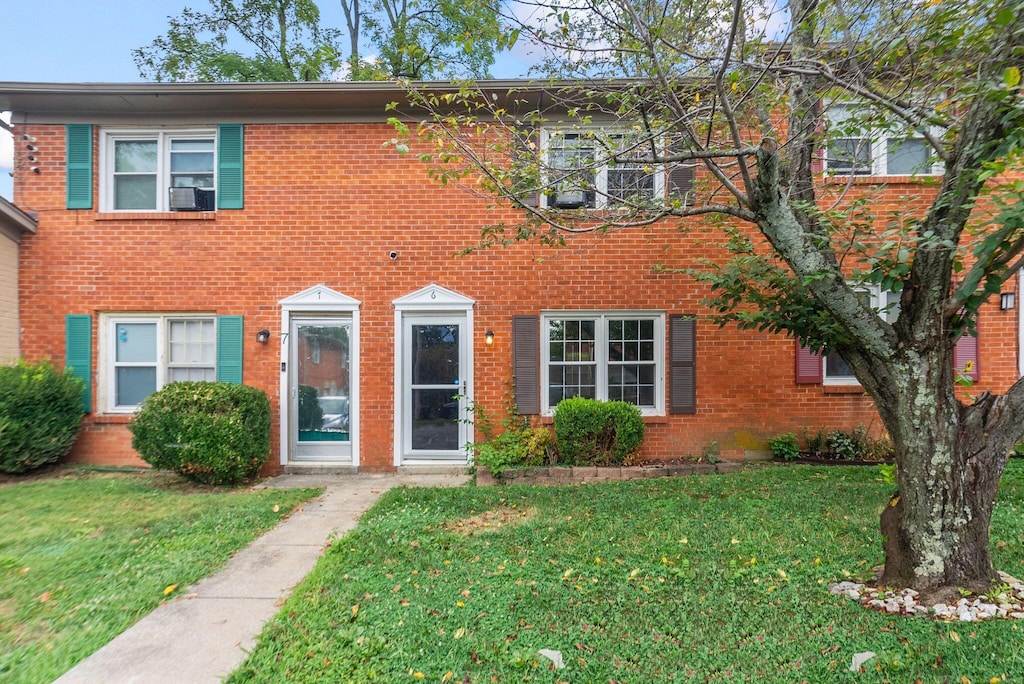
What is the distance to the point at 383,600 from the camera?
332 centimetres

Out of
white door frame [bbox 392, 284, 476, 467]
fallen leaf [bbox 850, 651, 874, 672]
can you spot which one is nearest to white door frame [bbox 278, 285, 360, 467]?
white door frame [bbox 392, 284, 476, 467]

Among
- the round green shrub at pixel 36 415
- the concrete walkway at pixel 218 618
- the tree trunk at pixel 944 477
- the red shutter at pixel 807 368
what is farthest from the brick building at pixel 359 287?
the tree trunk at pixel 944 477

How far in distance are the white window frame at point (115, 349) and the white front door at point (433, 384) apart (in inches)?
112

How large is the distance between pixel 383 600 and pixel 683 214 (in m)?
3.50

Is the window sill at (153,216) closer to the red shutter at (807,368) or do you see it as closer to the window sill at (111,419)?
the window sill at (111,419)

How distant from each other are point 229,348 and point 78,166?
3359 millimetres

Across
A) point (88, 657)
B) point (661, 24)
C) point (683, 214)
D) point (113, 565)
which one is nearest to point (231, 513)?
point (113, 565)

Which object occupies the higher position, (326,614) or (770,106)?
(770,106)

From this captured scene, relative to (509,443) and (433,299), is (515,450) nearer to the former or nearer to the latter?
(509,443)

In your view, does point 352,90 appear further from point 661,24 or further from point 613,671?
point 613,671

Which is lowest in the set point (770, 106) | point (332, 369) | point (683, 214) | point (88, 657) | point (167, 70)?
point (88, 657)

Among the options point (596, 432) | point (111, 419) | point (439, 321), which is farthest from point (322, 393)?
point (596, 432)

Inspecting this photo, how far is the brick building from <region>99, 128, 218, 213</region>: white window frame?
0.08m

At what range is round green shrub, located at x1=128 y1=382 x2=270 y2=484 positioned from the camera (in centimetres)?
603
